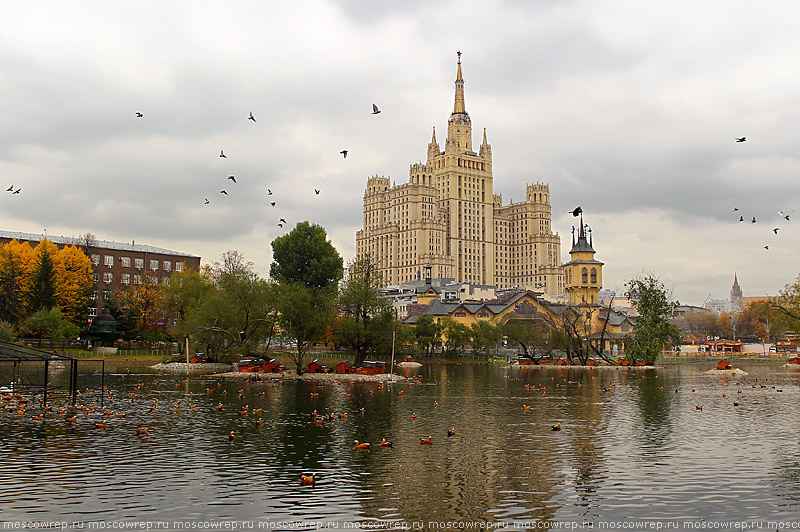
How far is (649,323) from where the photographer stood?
9881 centimetres

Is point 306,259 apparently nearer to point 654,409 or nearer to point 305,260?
point 305,260

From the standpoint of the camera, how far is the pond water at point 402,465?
62.9ft

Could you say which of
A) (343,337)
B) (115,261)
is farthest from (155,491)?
(115,261)

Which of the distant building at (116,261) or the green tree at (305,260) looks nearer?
the green tree at (305,260)

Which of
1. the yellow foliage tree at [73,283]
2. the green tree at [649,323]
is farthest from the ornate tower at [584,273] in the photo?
the yellow foliage tree at [73,283]

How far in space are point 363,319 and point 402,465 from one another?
50028 millimetres

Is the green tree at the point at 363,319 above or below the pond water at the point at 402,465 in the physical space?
above

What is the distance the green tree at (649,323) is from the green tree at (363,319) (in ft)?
130

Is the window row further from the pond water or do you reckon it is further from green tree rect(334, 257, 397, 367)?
the pond water

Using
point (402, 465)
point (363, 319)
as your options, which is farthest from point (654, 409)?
point (363, 319)

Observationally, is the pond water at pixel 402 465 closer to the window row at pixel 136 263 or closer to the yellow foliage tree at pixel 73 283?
the yellow foliage tree at pixel 73 283

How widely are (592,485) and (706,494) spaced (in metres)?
3.25

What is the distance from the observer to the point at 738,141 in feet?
143

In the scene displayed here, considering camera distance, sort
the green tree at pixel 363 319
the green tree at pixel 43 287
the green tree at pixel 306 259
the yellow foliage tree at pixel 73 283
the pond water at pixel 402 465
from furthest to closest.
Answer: the green tree at pixel 306 259, the yellow foliage tree at pixel 73 283, the green tree at pixel 43 287, the green tree at pixel 363 319, the pond water at pixel 402 465
